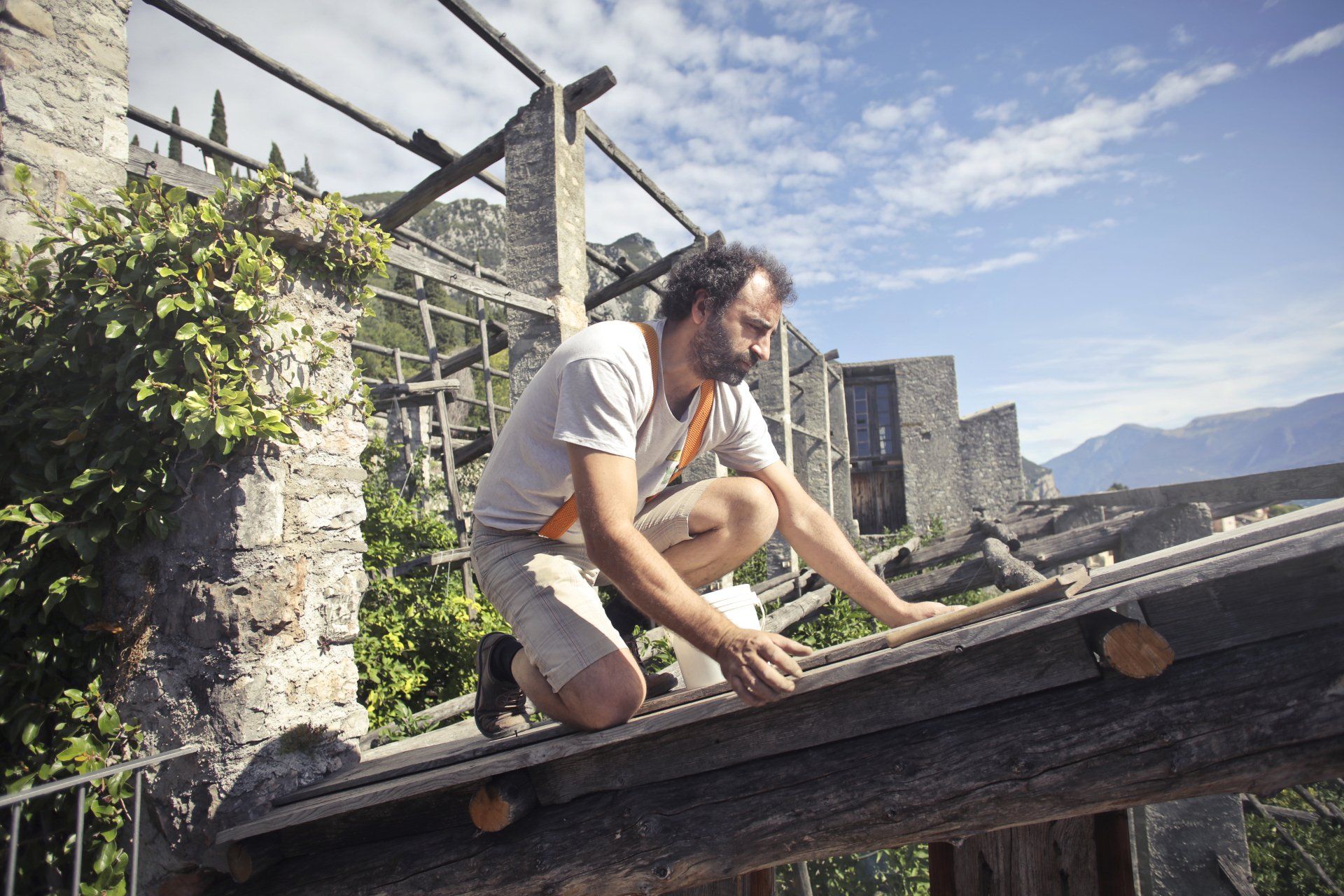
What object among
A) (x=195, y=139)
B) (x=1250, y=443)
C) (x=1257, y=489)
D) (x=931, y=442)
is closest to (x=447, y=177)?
(x=195, y=139)

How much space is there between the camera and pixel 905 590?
6836mm

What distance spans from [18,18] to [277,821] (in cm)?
334

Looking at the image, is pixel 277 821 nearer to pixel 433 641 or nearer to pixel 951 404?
pixel 433 641

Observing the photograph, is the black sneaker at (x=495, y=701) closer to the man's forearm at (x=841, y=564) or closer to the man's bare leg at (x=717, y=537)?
the man's bare leg at (x=717, y=537)

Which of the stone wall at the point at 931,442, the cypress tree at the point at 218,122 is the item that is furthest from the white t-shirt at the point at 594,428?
the cypress tree at the point at 218,122

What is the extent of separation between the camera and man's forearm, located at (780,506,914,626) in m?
2.14

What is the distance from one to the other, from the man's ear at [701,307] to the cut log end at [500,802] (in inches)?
56.4

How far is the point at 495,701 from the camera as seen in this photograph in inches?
92.1

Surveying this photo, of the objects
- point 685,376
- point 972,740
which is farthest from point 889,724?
point 685,376

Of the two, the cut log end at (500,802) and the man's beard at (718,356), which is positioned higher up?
the man's beard at (718,356)

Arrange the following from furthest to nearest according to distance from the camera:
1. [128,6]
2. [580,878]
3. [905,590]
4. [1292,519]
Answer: [905,590], [128,6], [580,878], [1292,519]

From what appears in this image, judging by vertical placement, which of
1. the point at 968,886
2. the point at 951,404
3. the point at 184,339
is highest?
the point at 951,404

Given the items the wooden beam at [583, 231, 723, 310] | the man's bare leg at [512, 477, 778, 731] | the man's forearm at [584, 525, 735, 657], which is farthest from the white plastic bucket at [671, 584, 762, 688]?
the wooden beam at [583, 231, 723, 310]

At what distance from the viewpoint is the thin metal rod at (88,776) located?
1.66m
